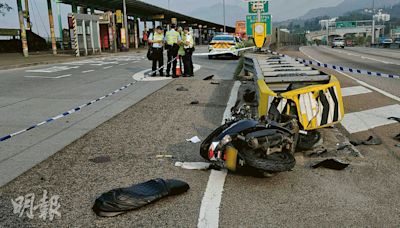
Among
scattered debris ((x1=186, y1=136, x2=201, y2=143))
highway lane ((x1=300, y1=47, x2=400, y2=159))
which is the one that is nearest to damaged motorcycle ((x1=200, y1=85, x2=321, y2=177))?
scattered debris ((x1=186, y1=136, x2=201, y2=143))

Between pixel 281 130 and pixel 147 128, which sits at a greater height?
pixel 281 130

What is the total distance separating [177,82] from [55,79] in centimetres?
460

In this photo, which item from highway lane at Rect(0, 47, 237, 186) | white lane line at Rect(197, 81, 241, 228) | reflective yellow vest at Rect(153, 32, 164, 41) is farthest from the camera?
reflective yellow vest at Rect(153, 32, 164, 41)

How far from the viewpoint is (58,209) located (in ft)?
11.6

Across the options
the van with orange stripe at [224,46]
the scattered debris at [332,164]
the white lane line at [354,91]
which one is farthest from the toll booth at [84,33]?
the scattered debris at [332,164]

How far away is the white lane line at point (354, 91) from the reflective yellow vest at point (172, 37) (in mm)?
5817

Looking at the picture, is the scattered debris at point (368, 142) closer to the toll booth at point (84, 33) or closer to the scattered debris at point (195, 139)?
the scattered debris at point (195, 139)

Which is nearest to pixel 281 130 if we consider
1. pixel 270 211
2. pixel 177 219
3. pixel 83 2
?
pixel 270 211

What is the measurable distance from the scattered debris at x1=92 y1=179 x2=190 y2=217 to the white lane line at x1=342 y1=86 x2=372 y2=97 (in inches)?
285

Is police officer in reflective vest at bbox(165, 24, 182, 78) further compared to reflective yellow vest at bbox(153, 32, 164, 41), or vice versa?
police officer in reflective vest at bbox(165, 24, 182, 78)

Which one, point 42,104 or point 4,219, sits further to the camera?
point 42,104

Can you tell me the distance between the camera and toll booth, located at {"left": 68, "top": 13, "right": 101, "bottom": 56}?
87.0ft

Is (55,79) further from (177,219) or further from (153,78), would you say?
(177,219)

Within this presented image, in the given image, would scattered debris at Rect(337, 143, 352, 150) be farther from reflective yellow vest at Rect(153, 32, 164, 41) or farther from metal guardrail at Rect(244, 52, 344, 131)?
reflective yellow vest at Rect(153, 32, 164, 41)
